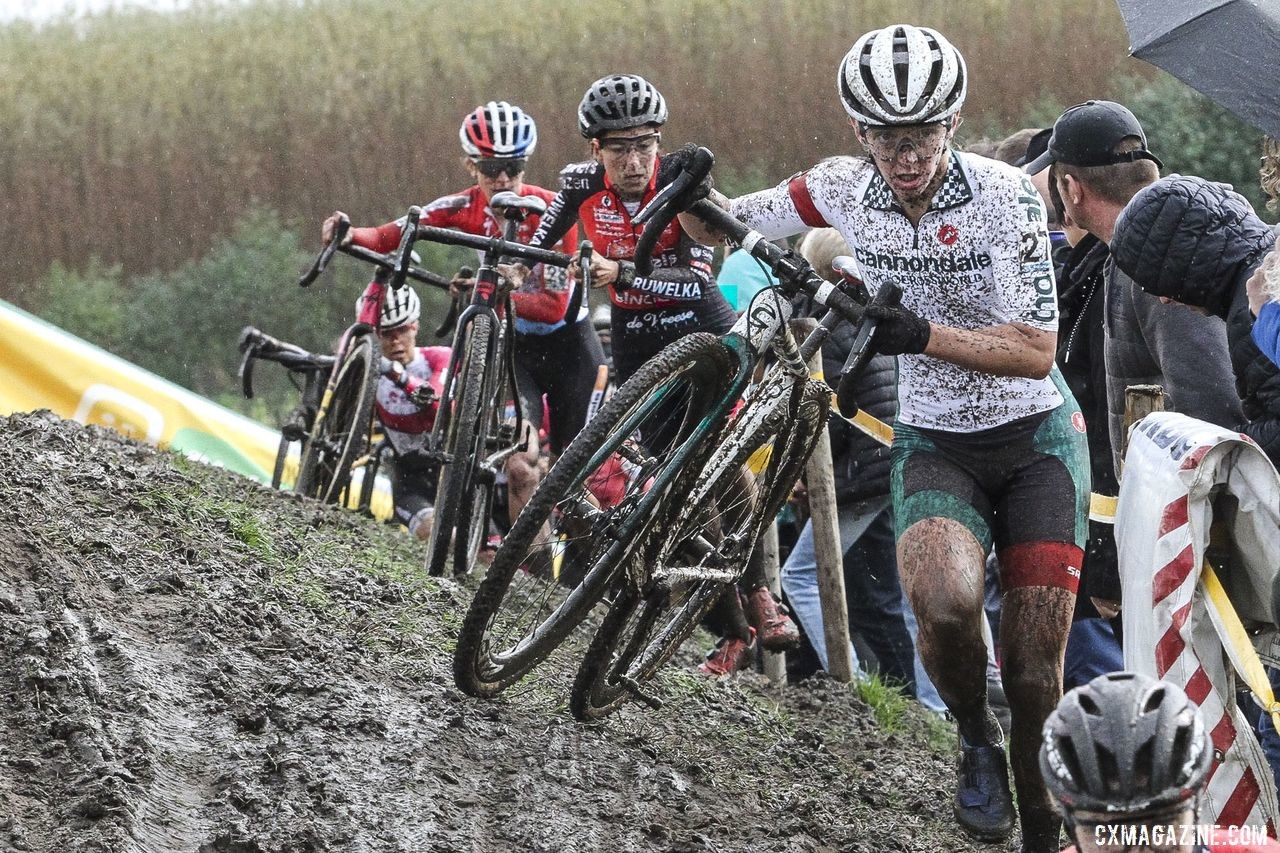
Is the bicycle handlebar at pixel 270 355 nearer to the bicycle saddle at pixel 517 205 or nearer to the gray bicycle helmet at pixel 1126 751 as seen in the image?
the bicycle saddle at pixel 517 205

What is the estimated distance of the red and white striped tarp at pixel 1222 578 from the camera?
426cm

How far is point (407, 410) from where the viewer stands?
36.8 feet

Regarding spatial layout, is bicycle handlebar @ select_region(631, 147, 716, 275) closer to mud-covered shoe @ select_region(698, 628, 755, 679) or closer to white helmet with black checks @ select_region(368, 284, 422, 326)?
mud-covered shoe @ select_region(698, 628, 755, 679)

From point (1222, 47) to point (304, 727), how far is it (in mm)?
3647

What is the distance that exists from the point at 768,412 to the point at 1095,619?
234 cm

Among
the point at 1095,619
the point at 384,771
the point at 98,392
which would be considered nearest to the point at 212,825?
the point at 384,771

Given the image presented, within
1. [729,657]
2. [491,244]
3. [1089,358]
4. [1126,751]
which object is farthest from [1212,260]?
[491,244]

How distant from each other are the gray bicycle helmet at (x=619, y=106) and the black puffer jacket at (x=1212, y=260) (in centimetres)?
305

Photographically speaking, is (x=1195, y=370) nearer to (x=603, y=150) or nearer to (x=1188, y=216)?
(x=1188, y=216)

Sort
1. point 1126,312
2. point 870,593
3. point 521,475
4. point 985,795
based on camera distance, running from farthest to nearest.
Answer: point 521,475
point 870,593
point 1126,312
point 985,795

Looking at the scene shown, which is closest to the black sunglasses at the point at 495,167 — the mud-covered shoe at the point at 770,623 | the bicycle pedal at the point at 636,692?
the mud-covered shoe at the point at 770,623

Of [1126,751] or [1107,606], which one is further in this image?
[1107,606]

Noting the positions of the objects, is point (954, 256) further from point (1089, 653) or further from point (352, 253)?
point (352, 253)

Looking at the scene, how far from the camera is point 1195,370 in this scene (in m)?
5.61
